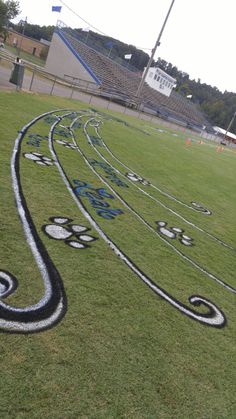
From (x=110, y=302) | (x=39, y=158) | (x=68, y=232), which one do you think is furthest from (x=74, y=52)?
(x=110, y=302)

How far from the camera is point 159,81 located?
7256 centimetres

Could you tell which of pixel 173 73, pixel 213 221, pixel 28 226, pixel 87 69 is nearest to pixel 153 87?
pixel 87 69

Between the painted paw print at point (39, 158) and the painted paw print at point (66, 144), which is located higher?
the painted paw print at point (39, 158)

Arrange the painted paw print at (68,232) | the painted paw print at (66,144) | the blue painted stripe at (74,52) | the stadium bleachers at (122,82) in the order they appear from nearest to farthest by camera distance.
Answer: the painted paw print at (68,232)
the painted paw print at (66,144)
the blue painted stripe at (74,52)
the stadium bleachers at (122,82)

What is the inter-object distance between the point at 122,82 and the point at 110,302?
5714 centimetres

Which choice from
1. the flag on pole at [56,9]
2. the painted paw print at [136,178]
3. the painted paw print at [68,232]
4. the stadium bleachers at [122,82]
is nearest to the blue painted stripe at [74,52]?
the stadium bleachers at [122,82]

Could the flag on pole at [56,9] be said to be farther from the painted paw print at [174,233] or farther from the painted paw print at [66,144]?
the painted paw print at [174,233]

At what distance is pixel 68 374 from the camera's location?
3377 mm

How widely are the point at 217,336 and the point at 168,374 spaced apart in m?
1.26

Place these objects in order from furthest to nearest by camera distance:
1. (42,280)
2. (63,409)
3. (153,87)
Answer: (153,87) → (42,280) → (63,409)

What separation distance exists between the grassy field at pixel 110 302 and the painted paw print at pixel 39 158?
0.14 ft

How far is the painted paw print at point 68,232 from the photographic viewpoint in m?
5.71

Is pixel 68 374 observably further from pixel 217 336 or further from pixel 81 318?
pixel 217 336

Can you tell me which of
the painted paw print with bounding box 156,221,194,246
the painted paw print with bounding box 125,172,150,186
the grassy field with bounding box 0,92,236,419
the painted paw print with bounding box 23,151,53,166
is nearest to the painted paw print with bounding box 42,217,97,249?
the grassy field with bounding box 0,92,236,419
